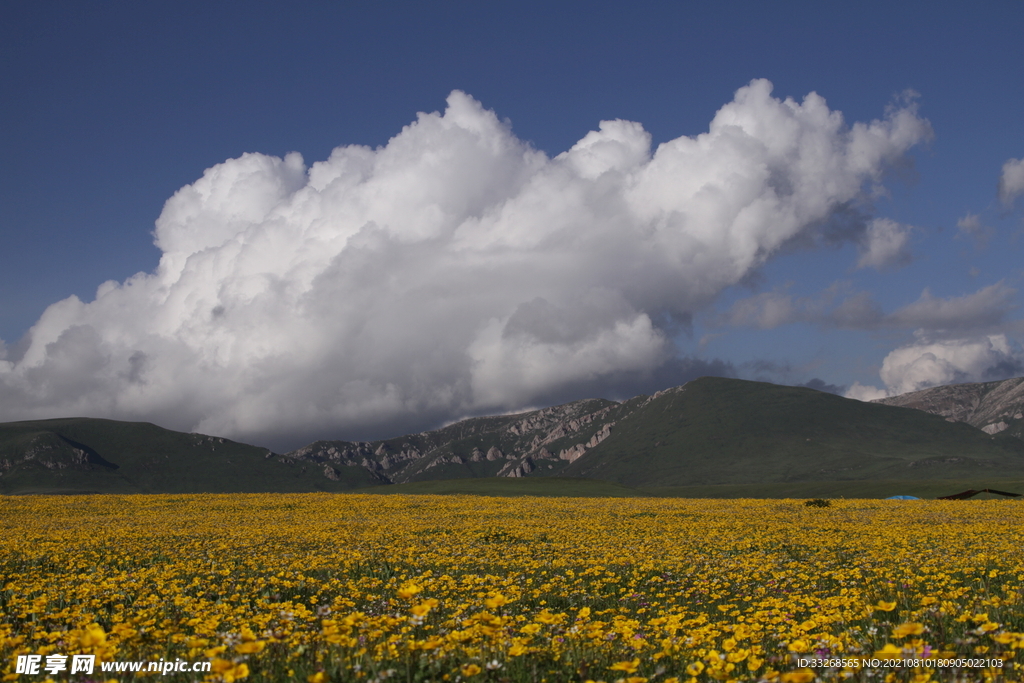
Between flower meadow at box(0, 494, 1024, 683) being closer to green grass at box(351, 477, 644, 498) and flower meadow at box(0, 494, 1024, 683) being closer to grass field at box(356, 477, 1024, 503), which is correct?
green grass at box(351, 477, 644, 498)

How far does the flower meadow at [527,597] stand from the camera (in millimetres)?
6703

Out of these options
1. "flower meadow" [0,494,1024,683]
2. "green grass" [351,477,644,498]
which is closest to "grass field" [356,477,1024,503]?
"green grass" [351,477,644,498]

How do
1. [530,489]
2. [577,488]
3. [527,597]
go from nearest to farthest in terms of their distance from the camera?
1. [527,597]
2. [530,489]
3. [577,488]

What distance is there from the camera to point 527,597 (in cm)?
1330

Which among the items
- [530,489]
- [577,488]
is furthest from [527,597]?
[577,488]

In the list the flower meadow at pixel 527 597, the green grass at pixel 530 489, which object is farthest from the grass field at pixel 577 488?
the flower meadow at pixel 527 597

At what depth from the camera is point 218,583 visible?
604 inches

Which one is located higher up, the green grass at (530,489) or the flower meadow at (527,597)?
the flower meadow at (527,597)

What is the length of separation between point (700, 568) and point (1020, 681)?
11410 millimetres

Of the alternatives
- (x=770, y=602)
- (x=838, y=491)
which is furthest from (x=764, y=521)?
(x=838, y=491)

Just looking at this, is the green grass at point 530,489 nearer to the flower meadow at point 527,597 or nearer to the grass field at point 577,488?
the grass field at point 577,488

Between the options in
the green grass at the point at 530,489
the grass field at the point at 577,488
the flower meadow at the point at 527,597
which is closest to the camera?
the flower meadow at the point at 527,597

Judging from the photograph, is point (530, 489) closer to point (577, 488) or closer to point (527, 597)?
point (577, 488)

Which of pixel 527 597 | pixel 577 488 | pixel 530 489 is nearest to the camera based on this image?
pixel 527 597
